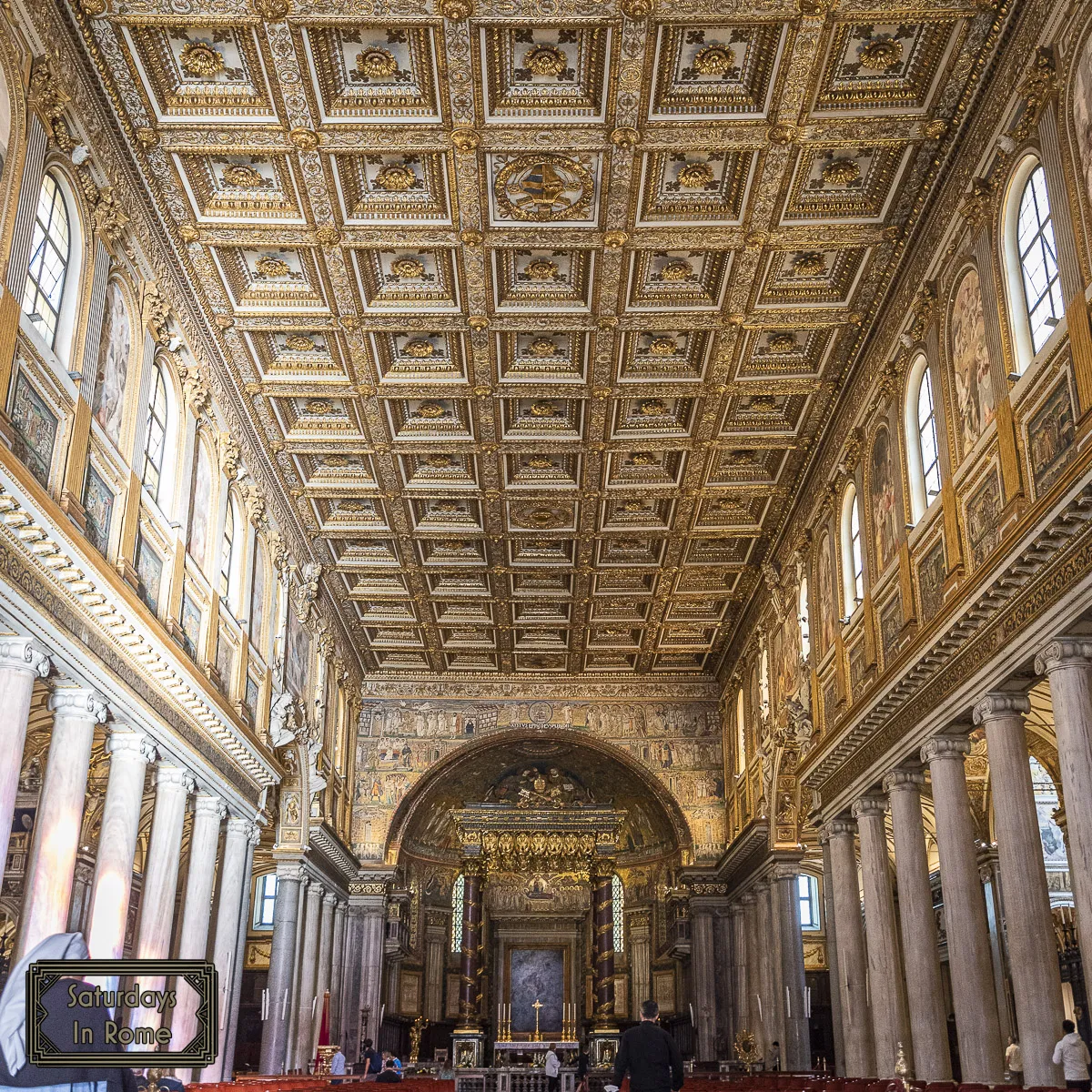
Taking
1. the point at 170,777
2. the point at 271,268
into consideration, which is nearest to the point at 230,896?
the point at 170,777

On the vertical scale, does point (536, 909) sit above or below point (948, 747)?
above

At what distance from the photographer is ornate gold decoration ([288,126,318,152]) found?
17.6 metres

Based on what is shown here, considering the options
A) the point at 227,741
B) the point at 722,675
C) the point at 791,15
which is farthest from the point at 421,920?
the point at 791,15

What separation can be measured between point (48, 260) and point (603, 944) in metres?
32.8

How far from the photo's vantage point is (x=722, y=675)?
131 feet

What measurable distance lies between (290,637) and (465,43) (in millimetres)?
17082

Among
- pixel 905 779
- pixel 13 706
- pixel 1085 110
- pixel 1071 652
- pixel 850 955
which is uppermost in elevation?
pixel 1085 110

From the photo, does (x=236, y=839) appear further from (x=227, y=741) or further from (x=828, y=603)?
(x=828, y=603)

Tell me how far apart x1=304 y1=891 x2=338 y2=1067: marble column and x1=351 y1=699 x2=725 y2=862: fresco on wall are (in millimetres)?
4007

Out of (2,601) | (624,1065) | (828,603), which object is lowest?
(624,1065)

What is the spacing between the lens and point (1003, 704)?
16281mm

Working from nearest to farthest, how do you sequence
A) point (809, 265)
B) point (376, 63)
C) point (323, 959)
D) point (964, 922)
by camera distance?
point (376, 63) → point (964, 922) → point (809, 265) → point (323, 959)

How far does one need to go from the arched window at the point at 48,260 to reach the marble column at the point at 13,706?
3762 millimetres

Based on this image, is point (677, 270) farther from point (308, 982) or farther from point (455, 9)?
point (308, 982)
